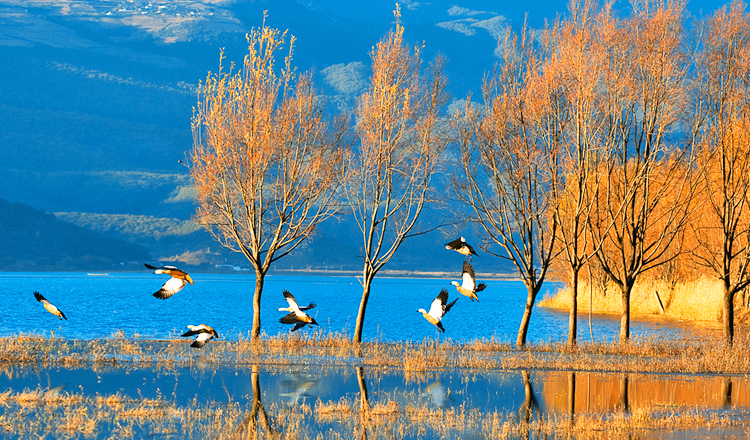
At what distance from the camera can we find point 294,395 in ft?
56.2

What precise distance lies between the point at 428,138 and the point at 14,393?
657 inches

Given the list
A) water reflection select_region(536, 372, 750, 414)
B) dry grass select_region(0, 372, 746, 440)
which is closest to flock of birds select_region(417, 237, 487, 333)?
water reflection select_region(536, 372, 750, 414)

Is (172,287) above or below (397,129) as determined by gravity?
below

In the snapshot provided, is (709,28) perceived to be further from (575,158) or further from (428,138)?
(428,138)

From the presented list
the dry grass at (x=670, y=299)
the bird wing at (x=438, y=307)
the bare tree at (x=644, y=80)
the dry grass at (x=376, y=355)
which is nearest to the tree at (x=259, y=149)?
the dry grass at (x=376, y=355)

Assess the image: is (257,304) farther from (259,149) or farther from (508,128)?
(508,128)

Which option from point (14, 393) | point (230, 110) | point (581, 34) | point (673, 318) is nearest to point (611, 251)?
point (673, 318)

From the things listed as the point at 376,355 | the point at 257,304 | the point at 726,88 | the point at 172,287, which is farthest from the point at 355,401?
the point at 726,88

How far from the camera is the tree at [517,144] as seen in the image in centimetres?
2617

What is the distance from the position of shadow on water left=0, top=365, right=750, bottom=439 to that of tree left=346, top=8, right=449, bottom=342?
7.97 meters

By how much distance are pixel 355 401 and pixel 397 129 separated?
45.1ft

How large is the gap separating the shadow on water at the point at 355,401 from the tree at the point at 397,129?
314 inches

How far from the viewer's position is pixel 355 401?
53.8 ft

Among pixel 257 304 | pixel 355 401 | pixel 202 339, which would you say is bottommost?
pixel 355 401
